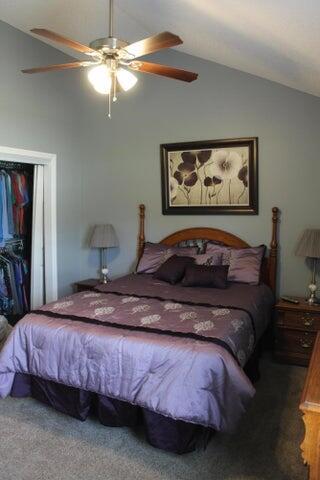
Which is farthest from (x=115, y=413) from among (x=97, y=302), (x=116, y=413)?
(x=97, y=302)

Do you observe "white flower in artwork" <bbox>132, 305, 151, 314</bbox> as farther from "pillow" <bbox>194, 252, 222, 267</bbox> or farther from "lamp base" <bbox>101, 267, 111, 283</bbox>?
"lamp base" <bbox>101, 267, 111, 283</bbox>

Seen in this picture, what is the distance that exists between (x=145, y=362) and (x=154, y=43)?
1.86 meters

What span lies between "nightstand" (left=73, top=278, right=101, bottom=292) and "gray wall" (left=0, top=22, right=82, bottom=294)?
169mm

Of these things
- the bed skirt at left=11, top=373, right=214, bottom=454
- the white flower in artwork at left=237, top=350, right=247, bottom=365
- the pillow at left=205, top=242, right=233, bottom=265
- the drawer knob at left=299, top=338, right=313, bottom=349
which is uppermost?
the pillow at left=205, top=242, right=233, bottom=265

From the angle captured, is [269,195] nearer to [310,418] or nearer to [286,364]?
[286,364]

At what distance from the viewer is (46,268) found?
453cm

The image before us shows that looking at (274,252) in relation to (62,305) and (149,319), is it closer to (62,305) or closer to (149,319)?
(149,319)

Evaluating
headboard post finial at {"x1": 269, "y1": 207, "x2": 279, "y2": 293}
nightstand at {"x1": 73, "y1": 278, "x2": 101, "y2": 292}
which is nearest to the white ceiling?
headboard post finial at {"x1": 269, "y1": 207, "x2": 279, "y2": 293}

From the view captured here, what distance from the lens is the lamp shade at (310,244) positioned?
3.47m

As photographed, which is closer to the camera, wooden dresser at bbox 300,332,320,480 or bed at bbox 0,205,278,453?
wooden dresser at bbox 300,332,320,480

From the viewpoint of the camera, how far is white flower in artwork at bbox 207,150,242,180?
4059 millimetres

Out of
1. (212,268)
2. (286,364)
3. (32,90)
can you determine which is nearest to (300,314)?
(286,364)

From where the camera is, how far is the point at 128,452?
7.52 feet

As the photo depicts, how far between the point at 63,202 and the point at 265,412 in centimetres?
319
